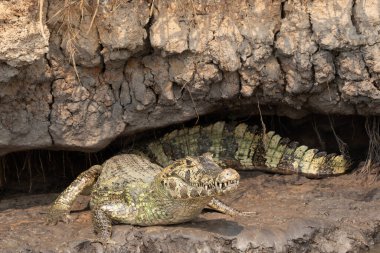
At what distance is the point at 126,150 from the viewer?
614 cm

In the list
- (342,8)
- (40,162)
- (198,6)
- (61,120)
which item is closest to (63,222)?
(61,120)

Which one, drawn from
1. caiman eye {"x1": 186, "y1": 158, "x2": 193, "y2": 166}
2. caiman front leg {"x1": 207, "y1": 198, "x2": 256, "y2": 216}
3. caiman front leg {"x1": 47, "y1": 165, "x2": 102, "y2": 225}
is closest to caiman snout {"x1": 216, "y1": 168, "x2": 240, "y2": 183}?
caiman eye {"x1": 186, "y1": 158, "x2": 193, "y2": 166}

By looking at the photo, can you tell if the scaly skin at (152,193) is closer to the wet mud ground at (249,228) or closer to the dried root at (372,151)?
the wet mud ground at (249,228)

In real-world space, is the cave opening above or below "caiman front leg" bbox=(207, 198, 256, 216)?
above

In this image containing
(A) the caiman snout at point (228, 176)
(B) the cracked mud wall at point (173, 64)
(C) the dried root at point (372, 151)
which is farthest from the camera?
(C) the dried root at point (372, 151)

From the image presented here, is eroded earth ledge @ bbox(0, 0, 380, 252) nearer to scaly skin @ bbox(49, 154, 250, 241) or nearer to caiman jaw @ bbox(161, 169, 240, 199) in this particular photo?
scaly skin @ bbox(49, 154, 250, 241)

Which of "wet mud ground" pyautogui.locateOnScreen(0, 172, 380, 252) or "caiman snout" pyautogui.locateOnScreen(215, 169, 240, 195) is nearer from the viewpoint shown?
"caiman snout" pyautogui.locateOnScreen(215, 169, 240, 195)

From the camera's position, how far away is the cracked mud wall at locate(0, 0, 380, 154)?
199 inches

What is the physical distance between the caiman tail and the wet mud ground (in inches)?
17.0

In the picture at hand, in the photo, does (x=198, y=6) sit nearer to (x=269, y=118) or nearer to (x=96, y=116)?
(x=96, y=116)

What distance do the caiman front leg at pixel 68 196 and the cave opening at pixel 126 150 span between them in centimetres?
59

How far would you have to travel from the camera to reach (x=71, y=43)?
16.4 ft

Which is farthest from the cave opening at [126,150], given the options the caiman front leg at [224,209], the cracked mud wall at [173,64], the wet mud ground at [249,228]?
the caiman front leg at [224,209]

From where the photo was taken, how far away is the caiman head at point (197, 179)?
14.7ft
